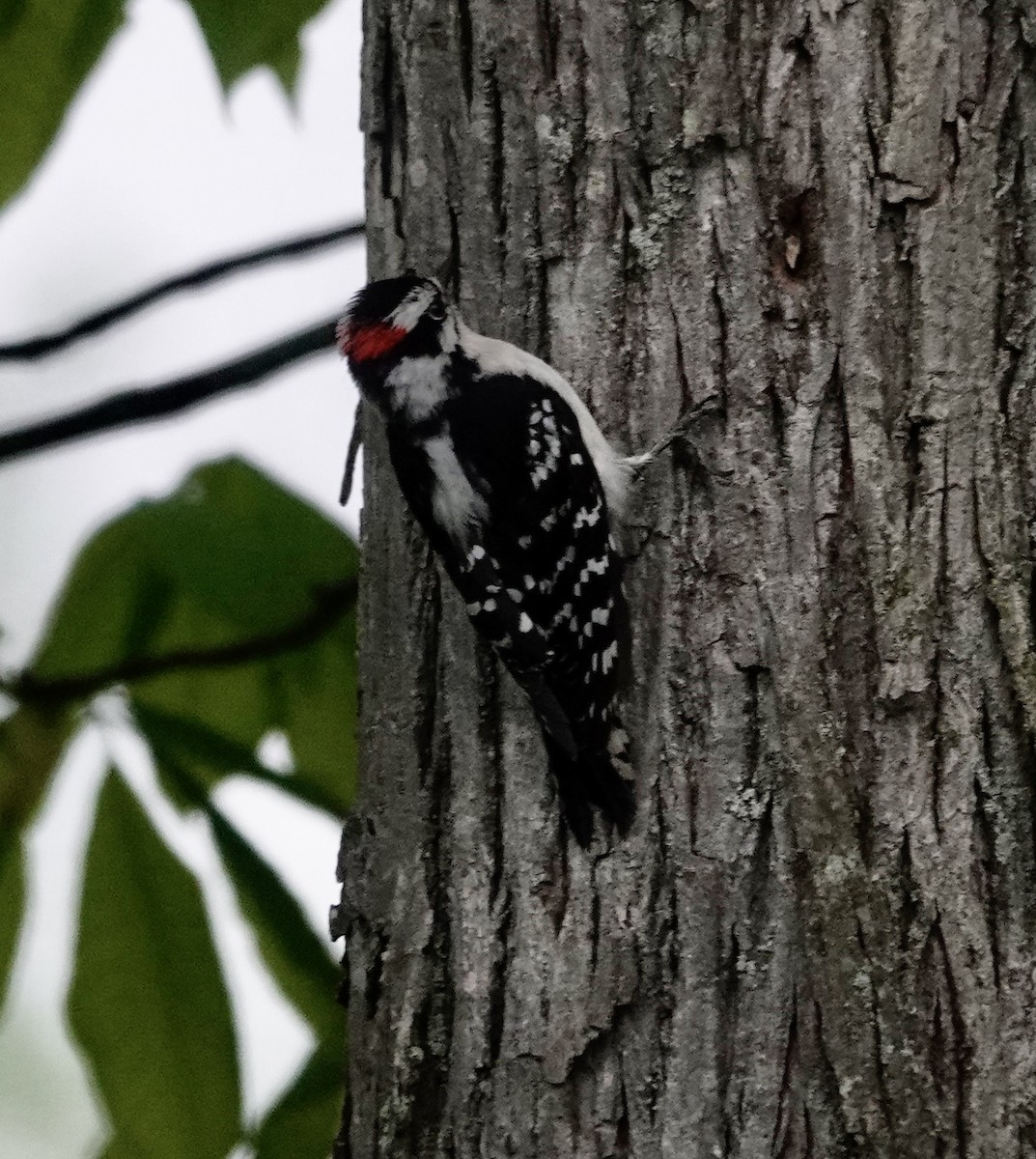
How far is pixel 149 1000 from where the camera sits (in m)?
1.81

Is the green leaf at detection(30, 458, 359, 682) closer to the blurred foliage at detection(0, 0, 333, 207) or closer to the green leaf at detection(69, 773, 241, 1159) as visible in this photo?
the green leaf at detection(69, 773, 241, 1159)

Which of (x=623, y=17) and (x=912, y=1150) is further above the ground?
(x=623, y=17)

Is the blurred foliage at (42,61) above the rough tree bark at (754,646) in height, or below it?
above

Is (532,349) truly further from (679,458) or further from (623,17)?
(623,17)

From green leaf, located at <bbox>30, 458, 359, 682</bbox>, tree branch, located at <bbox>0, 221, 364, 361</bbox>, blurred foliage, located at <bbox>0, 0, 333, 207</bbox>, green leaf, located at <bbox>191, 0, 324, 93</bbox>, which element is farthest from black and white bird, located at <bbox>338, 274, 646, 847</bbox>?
tree branch, located at <bbox>0, 221, 364, 361</bbox>

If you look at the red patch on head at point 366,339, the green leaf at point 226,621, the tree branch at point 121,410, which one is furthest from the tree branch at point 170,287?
the green leaf at point 226,621

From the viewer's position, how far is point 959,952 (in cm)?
151

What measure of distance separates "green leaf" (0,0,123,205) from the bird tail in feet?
3.75

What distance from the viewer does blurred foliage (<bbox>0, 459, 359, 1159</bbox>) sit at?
1.82 m

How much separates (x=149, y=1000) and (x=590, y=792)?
0.65 metres

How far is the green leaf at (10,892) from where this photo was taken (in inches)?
77.0

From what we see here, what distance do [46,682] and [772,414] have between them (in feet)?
3.52

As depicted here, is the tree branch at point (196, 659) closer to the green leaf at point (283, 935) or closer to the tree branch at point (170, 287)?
the green leaf at point (283, 935)

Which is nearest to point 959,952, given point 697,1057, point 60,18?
point 697,1057
